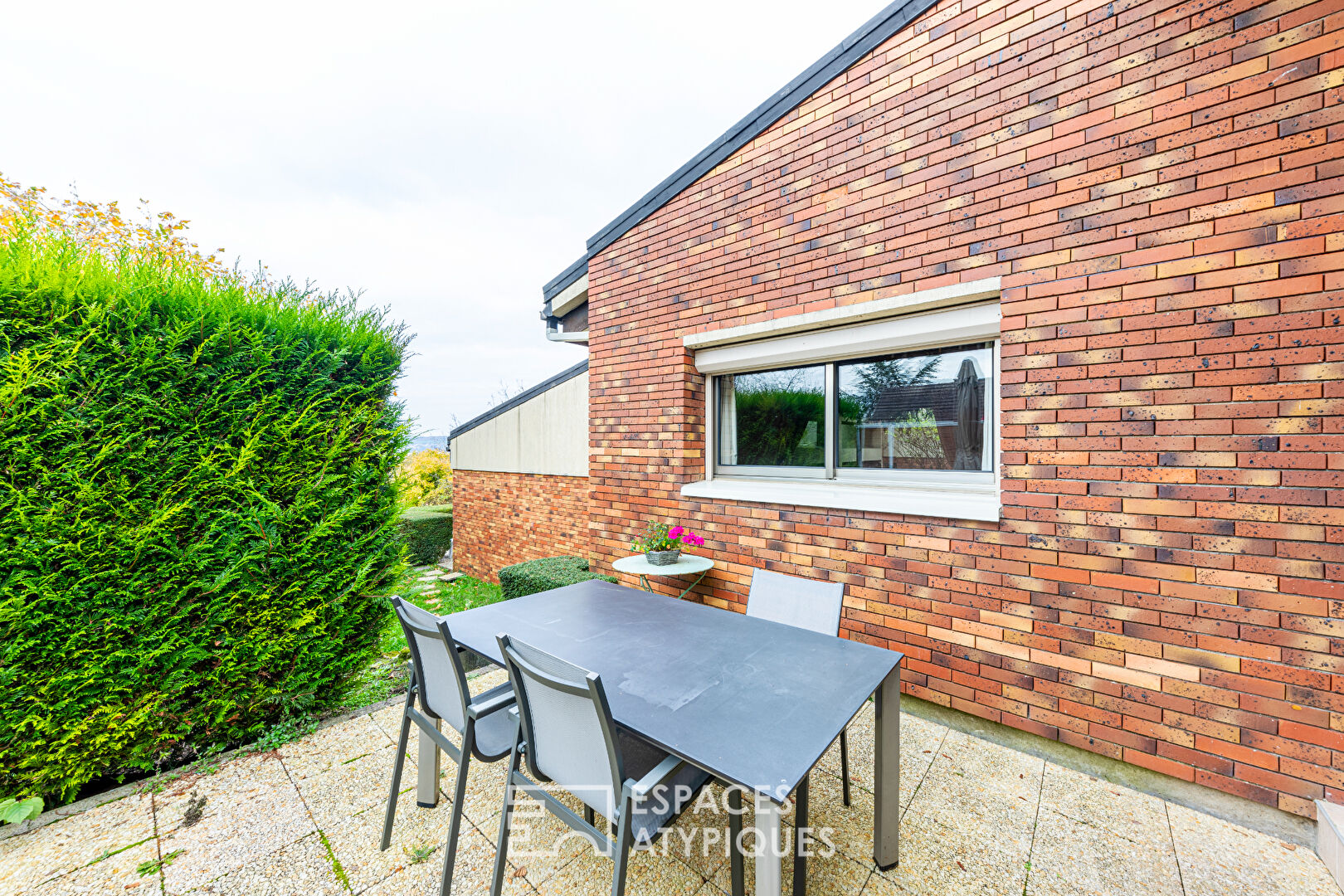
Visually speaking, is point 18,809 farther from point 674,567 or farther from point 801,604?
point 801,604

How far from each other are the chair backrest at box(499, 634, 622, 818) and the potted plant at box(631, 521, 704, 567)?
6.97 ft

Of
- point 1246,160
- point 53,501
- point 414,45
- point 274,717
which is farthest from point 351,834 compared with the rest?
point 414,45

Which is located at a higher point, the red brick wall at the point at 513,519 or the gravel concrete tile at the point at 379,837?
the red brick wall at the point at 513,519

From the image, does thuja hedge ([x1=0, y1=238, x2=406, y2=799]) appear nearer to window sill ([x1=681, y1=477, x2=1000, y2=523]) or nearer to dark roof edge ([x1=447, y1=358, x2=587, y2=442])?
window sill ([x1=681, y1=477, x2=1000, y2=523])

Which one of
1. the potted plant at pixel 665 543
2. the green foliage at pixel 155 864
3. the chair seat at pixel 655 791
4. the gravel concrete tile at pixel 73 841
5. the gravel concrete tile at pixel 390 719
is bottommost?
the gravel concrete tile at pixel 390 719

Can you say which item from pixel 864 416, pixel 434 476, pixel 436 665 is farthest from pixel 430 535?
pixel 864 416

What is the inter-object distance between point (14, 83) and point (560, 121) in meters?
6.42

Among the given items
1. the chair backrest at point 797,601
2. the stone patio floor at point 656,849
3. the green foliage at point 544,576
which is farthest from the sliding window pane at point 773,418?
the stone patio floor at point 656,849

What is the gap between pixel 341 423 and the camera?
296 cm

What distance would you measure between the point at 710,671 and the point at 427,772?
1503mm

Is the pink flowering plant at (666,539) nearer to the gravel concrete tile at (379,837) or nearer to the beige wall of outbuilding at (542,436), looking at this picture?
the beige wall of outbuilding at (542,436)

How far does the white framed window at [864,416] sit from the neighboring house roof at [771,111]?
60.0 inches

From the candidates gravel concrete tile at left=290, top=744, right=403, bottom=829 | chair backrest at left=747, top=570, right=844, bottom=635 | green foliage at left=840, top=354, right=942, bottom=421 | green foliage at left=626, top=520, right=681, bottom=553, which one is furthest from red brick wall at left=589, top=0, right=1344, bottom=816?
gravel concrete tile at left=290, top=744, right=403, bottom=829

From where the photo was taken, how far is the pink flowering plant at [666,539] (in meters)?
3.75
